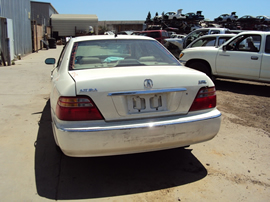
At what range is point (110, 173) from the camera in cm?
319

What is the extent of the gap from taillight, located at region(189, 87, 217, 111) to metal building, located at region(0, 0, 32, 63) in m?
11.5

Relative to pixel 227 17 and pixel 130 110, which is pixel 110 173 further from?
pixel 227 17

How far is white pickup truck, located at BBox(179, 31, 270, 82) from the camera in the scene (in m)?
7.44

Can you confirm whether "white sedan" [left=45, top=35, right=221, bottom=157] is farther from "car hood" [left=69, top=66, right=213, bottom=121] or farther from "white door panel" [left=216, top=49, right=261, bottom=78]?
"white door panel" [left=216, top=49, right=261, bottom=78]

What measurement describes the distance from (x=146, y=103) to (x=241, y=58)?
5903 mm

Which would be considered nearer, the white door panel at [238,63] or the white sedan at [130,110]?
the white sedan at [130,110]

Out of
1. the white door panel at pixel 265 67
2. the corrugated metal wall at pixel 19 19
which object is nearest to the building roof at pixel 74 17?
the corrugated metal wall at pixel 19 19

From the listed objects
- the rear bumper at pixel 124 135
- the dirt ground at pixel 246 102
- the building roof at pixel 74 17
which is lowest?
the dirt ground at pixel 246 102

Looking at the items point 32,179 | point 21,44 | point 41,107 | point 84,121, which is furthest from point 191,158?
point 21,44

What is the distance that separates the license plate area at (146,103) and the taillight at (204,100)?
36 cm

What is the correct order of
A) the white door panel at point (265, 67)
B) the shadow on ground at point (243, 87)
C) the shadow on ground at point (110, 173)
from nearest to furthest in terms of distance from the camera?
the shadow on ground at point (110, 173) < the white door panel at point (265, 67) < the shadow on ground at point (243, 87)

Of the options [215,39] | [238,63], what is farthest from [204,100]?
[215,39]

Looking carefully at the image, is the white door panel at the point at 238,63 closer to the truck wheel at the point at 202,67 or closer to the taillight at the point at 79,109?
the truck wheel at the point at 202,67

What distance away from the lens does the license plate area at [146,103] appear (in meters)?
2.74
